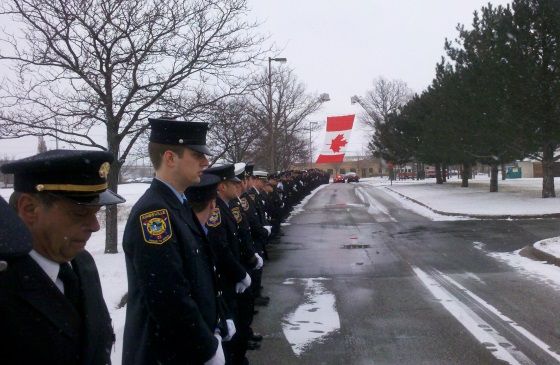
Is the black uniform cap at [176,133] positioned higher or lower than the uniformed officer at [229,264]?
higher

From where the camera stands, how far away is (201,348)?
8.45ft

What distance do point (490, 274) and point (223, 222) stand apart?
242 inches

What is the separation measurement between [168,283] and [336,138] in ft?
123

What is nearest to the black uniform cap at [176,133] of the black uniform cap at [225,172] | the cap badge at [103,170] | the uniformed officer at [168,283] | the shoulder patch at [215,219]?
the uniformed officer at [168,283]

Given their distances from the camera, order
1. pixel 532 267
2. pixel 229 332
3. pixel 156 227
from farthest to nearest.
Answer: pixel 532 267 → pixel 229 332 → pixel 156 227

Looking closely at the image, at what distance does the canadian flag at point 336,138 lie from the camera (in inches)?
1545

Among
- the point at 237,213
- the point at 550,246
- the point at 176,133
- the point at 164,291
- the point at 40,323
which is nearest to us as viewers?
the point at 40,323

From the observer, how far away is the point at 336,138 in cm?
3959

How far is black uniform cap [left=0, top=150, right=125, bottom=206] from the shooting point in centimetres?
190

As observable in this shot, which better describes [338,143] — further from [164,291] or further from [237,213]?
[164,291]

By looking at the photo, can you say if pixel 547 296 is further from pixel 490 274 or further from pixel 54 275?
pixel 54 275

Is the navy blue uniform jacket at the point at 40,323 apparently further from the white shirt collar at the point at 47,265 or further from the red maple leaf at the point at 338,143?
the red maple leaf at the point at 338,143

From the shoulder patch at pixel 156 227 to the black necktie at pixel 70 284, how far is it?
0.67 meters

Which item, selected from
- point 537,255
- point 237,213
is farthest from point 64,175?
point 537,255
